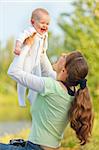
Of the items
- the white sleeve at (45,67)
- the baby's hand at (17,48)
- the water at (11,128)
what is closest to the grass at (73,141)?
the water at (11,128)

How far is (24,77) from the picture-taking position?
348 cm

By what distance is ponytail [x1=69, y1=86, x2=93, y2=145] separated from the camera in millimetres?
3506

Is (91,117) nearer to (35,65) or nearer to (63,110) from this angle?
(63,110)

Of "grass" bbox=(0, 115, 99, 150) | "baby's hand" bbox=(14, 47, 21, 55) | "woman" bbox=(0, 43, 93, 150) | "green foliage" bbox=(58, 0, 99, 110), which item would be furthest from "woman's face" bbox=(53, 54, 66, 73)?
"green foliage" bbox=(58, 0, 99, 110)

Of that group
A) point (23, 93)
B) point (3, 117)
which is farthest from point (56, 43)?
point (23, 93)

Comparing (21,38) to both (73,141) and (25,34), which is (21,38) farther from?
(73,141)

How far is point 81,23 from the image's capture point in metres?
12.7

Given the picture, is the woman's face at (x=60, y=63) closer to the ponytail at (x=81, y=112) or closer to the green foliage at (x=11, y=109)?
the ponytail at (x=81, y=112)

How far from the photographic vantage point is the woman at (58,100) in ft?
11.4

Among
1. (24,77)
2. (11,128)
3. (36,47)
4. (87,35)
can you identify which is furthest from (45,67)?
(87,35)

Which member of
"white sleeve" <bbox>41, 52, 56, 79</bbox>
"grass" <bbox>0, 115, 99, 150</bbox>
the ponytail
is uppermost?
"white sleeve" <bbox>41, 52, 56, 79</bbox>

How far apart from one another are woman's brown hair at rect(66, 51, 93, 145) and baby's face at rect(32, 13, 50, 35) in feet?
1.20

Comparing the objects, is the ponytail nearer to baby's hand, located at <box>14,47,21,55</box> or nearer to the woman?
the woman

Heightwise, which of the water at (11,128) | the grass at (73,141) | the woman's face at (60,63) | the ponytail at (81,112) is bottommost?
the water at (11,128)
